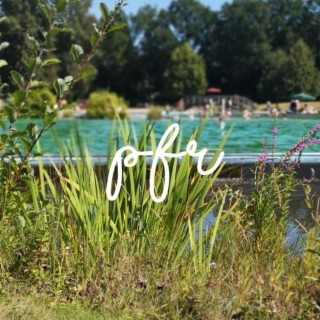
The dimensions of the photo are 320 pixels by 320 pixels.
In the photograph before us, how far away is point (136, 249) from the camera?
9.98 ft

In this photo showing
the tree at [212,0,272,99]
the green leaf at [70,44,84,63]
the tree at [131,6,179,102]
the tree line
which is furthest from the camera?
the tree at [131,6,179,102]

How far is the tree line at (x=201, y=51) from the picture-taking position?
31.4ft

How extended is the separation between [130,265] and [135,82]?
50.1 meters

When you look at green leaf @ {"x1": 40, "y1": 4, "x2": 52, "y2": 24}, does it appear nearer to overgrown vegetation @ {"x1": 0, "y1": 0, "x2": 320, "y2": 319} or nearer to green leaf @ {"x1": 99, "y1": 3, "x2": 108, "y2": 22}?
overgrown vegetation @ {"x1": 0, "y1": 0, "x2": 320, "y2": 319}

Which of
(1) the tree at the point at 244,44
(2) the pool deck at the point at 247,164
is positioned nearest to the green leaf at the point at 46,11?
(2) the pool deck at the point at 247,164

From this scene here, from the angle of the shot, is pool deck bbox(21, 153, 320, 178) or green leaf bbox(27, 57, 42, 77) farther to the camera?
pool deck bbox(21, 153, 320, 178)

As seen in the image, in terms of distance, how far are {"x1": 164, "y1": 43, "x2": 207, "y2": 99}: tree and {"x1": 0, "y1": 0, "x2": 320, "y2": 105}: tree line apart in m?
0.02

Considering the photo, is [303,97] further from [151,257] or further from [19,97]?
[19,97]

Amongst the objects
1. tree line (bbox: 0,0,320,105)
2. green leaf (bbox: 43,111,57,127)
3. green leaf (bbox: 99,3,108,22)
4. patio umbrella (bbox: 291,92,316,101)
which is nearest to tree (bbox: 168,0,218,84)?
tree line (bbox: 0,0,320,105)

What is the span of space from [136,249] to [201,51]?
4723cm

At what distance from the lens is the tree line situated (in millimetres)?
9575

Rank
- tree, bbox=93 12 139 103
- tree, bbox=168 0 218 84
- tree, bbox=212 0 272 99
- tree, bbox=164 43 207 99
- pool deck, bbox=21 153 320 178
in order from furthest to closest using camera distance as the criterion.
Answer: tree, bbox=93 12 139 103 < tree, bbox=164 43 207 99 < tree, bbox=168 0 218 84 < tree, bbox=212 0 272 99 < pool deck, bbox=21 153 320 178

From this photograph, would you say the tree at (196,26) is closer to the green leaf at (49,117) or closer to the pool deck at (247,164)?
the pool deck at (247,164)

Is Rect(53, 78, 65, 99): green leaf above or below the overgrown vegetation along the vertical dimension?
above
